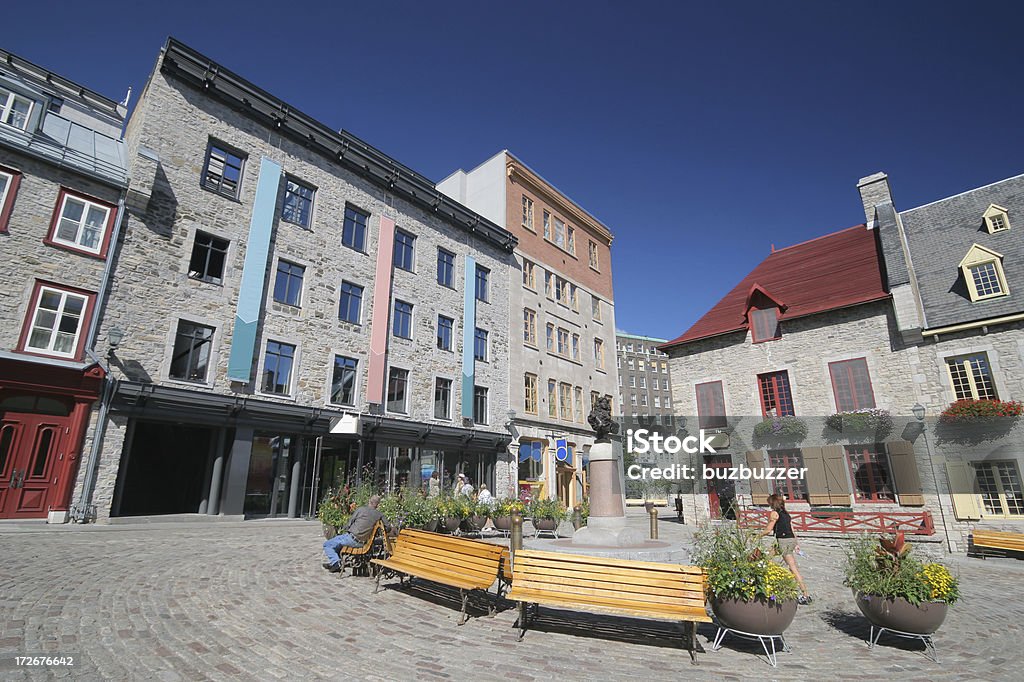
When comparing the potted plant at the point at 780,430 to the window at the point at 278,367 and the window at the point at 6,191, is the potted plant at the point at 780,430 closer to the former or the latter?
the window at the point at 278,367

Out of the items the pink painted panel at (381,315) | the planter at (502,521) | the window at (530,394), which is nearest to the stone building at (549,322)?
the window at (530,394)

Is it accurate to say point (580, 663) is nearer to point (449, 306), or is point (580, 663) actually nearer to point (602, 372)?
point (449, 306)

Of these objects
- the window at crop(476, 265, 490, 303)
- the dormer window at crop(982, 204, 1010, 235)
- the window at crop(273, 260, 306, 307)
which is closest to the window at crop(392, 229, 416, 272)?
→ the window at crop(476, 265, 490, 303)

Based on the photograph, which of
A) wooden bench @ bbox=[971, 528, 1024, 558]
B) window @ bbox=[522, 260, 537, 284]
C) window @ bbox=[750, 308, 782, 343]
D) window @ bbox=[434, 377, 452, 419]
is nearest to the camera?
wooden bench @ bbox=[971, 528, 1024, 558]

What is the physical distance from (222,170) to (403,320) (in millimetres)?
8886

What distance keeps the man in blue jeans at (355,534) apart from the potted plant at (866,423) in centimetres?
1811

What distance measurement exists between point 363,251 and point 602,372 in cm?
1810

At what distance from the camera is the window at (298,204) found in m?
19.1

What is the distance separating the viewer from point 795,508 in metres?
19.4

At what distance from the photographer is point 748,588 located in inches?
204

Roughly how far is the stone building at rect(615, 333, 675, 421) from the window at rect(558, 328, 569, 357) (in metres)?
44.4

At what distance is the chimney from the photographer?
2362cm

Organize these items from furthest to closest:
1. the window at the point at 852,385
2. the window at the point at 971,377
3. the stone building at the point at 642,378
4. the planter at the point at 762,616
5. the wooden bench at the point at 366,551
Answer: the stone building at the point at 642,378, the window at the point at 852,385, the window at the point at 971,377, the wooden bench at the point at 366,551, the planter at the point at 762,616

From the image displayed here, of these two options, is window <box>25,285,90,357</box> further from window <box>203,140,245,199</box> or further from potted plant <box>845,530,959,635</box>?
potted plant <box>845,530,959,635</box>
